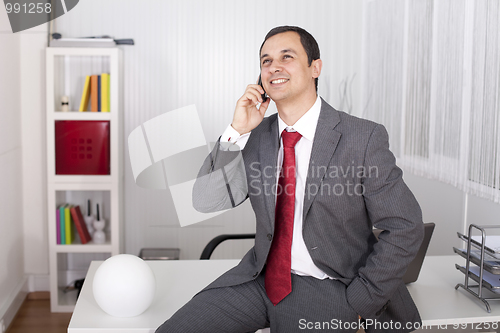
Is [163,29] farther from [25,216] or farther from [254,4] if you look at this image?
[25,216]

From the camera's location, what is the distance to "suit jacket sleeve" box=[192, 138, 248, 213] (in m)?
2.02

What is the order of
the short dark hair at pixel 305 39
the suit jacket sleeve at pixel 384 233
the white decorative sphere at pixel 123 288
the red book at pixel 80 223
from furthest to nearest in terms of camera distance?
1. the red book at pixel 80 223
2. the short dark hair at pixel 305 39
3. the white decorative sphere at pixel 123 288
4. the suit jacket sleeve at pixel 384 233

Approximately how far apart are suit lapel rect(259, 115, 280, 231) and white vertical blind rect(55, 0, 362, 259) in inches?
87.5

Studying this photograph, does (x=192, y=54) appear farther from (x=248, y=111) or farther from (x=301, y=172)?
(x=301, y=172)

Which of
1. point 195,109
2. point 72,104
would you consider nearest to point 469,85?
point 195,109

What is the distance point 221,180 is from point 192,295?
0.54 metres

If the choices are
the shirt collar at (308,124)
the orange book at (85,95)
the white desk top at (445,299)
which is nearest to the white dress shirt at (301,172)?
the shirt collar at (308,124)

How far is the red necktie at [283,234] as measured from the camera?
1.91 m

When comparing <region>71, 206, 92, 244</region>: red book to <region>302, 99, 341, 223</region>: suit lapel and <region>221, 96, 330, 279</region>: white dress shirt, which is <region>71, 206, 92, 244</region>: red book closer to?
<region>221, 96, 330, 279</region>: white dress shirt

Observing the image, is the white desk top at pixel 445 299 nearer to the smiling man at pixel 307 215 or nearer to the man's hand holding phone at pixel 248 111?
the smiling man at pixel 307 215

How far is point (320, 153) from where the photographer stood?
6.22ft

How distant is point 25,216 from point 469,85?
3398 mm

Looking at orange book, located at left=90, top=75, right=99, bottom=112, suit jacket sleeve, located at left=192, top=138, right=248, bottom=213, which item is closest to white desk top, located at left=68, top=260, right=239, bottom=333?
suit jacket sleeve, located at left=192, top=138, right=248, bottom=213

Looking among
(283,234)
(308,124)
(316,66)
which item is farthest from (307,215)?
(316,66)
